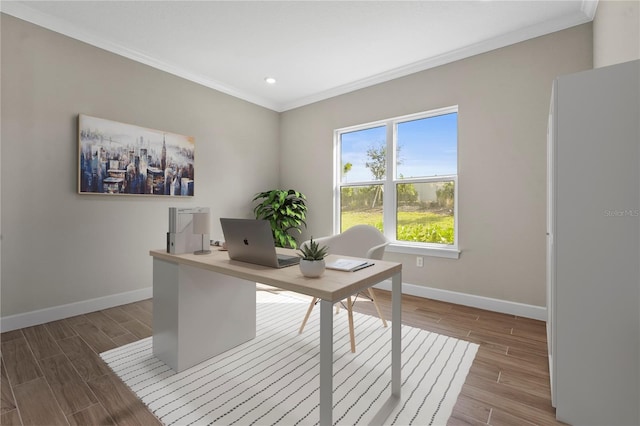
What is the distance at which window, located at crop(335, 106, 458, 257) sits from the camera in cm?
334

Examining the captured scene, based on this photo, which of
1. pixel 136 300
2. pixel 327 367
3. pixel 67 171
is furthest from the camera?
pixel 136 300

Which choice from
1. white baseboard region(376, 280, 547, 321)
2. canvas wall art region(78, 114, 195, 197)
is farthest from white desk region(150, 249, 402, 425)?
white baseboard region(376, 280, 547, 321)

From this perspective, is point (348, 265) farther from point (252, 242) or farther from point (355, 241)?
point (355, 241)

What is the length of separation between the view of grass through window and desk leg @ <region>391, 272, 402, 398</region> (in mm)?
2003

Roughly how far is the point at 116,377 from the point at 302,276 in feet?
4.63

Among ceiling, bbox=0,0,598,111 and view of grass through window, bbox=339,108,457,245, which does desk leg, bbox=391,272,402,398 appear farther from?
ceiling, bbox=0,0,598,111

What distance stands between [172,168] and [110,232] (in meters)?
0.93

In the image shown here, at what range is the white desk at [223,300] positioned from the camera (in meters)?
1.19

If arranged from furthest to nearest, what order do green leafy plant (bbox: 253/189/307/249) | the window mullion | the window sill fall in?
green leafy plant (bbox: 253/189/307/249) → the window mullion → the window sill

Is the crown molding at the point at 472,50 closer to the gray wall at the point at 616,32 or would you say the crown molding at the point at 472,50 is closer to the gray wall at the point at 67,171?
the gray wall at the point at 616,32

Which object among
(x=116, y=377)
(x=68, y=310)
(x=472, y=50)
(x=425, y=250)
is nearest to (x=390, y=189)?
(x=425, y=250)

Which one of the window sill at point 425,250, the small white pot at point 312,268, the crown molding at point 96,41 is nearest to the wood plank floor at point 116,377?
the window sill at point 425,250

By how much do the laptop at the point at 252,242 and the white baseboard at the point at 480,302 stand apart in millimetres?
2260

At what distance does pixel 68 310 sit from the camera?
2766 millimetres
